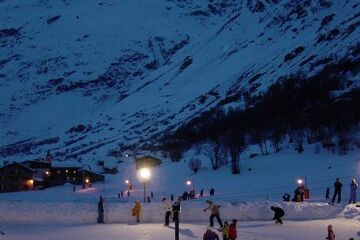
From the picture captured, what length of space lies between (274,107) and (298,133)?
145 ft

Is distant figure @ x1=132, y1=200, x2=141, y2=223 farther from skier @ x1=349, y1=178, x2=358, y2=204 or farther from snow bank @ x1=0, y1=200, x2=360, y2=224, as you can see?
skier @ x1=349, y1=178, x2=358, y2=204

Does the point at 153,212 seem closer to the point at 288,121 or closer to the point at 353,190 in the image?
the point at 353,190

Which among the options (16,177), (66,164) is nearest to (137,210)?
(16,177)

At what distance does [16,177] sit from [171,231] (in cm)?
7244

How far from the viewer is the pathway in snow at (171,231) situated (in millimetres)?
23047

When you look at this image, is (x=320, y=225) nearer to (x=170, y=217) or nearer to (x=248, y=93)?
(x=170, y=217)

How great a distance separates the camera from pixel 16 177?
91.9 meters

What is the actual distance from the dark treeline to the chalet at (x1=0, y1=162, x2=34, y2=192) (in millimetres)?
25881

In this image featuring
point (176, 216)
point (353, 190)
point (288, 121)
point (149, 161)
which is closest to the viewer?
point (176, 216)

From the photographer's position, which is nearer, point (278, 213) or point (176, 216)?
point (176, 216)

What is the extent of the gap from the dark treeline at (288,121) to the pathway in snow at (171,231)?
3899cm

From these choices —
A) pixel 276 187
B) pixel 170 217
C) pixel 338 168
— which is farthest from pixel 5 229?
pixel 338 168

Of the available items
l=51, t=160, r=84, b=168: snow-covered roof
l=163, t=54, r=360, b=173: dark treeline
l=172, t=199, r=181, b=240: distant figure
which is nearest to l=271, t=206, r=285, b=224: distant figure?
l=172, t=199, r=181, b=240: distant figure

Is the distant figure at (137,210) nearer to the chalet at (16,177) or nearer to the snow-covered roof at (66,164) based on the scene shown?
the chalet at (16,177)
